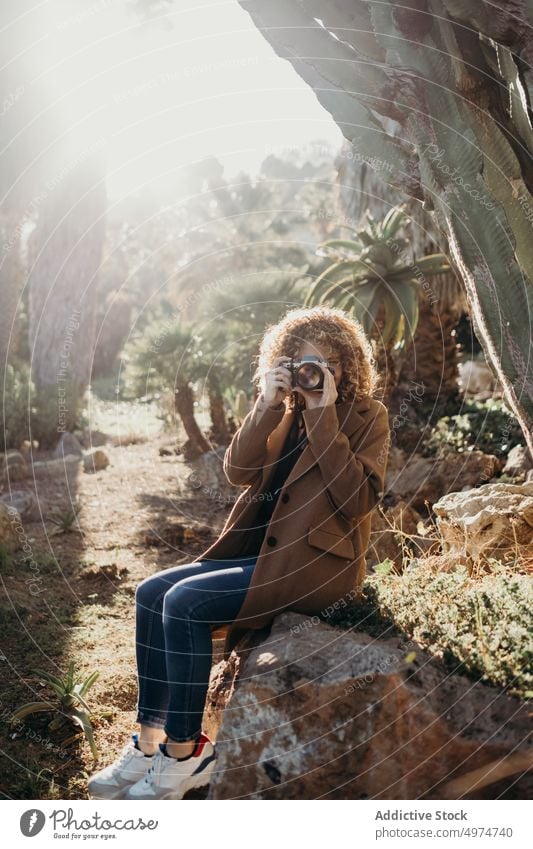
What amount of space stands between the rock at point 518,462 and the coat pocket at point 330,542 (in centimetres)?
285

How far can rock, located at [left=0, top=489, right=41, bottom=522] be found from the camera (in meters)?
7.05

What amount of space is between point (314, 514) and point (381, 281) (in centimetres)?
432

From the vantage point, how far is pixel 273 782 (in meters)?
2.67

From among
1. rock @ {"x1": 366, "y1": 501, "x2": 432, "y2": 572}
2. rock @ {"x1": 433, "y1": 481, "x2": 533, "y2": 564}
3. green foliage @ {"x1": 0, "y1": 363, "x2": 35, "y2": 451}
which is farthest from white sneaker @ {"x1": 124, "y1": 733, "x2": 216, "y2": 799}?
green foliage @ {"x1": 0, "y1": 363, "x2": 35, "y2": 451}

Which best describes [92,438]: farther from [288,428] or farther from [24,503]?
[288,428]

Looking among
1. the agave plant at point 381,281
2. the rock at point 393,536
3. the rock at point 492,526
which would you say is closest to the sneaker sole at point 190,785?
the rock at point 492,526

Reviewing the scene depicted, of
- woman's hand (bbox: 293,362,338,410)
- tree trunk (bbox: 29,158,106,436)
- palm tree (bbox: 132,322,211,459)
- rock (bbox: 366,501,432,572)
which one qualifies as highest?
tree trunk (bbox: 29,158,106,436)

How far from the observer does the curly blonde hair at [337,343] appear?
10.4 feet

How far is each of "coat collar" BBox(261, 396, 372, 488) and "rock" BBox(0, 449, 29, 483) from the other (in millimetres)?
5506

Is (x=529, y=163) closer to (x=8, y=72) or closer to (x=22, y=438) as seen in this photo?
(x=22, y=438)

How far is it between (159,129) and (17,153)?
25.7ft

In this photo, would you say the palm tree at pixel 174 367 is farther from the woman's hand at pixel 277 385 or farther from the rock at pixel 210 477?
the woman's hand at pixel 277 385

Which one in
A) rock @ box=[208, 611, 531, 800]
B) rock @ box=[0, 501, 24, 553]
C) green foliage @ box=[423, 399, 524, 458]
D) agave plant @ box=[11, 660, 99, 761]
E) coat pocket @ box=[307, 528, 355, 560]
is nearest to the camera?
rock @ box=[208, 611, 531, 800]

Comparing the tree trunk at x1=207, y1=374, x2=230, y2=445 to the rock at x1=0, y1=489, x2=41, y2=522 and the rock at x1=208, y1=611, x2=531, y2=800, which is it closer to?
the rock at x1=0, y1=489, x2=41, y2=522
